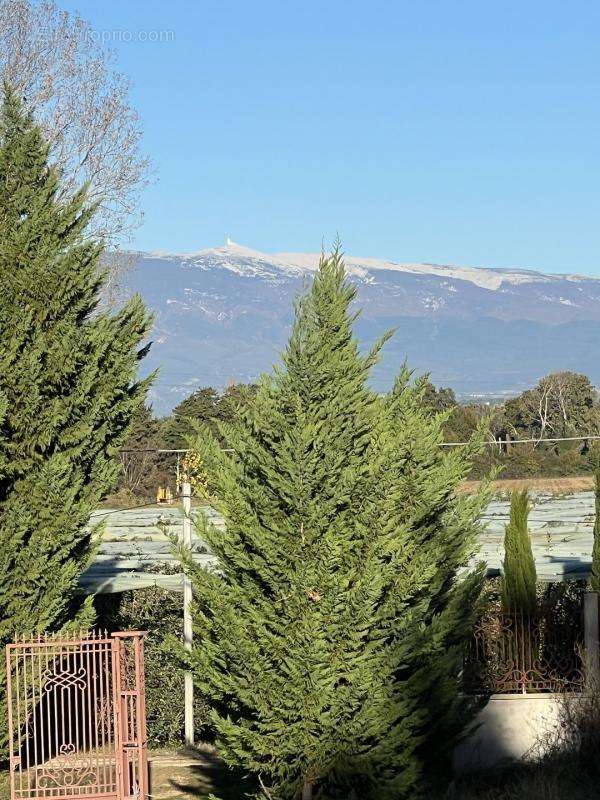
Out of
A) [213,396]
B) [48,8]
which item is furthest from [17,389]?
[213,396]

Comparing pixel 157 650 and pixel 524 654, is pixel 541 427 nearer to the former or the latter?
pixel 524 654

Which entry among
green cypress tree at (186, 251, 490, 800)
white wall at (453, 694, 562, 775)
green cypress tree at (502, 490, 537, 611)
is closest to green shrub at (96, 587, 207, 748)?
white wall at (453, 694, 562, 775)

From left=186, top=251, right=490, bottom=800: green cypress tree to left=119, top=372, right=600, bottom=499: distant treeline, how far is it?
1260cm

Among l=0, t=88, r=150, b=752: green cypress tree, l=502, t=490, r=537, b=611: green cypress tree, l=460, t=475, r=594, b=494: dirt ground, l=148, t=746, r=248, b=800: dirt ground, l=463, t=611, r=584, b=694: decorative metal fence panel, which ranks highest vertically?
l=0, t=88, r=150, b=752: green cypress tree

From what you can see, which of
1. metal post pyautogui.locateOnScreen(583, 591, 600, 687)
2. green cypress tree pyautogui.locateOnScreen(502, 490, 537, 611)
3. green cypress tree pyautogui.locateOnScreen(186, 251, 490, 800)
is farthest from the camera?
green cypress tree pyautogui.locateOnScreen(502, 490, 537, 611)

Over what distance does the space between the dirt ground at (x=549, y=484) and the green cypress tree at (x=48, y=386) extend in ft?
62.9

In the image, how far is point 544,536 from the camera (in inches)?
816

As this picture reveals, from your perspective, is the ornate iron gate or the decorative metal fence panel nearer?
the ornate iron gate

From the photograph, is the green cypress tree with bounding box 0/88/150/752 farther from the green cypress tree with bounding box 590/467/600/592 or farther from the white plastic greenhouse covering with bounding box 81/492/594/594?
the green cypress tree with bounding box 590/467/600/592

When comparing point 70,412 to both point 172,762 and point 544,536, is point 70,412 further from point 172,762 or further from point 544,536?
point 544,536

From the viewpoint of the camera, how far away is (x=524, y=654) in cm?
1523

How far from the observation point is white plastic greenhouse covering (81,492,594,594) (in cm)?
1593

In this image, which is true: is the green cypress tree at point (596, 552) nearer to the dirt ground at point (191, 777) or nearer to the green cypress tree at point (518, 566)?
the green cypress tree at point (518, 566)

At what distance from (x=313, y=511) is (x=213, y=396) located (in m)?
35.7
